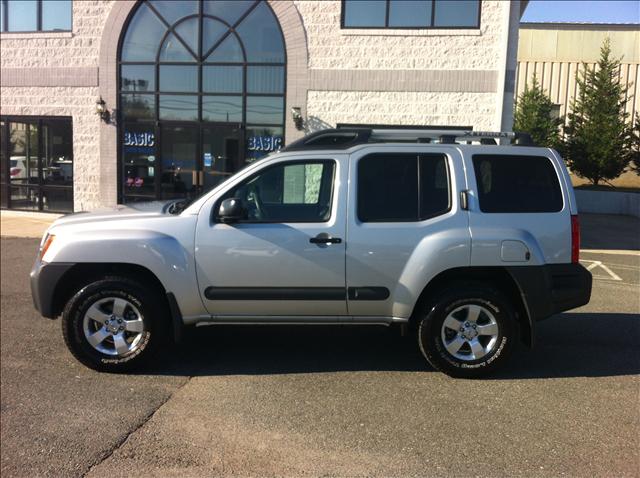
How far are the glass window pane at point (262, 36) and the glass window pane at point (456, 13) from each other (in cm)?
358

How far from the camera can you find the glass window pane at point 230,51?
521 inches

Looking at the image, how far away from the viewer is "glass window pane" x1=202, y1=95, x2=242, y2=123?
525 inches

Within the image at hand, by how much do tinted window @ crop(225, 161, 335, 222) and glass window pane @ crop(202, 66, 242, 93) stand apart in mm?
9107

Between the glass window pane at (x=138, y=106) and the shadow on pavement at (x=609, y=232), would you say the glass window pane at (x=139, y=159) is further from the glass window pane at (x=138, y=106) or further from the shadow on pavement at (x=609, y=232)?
the shadow on pavement at (x=609, y=232)

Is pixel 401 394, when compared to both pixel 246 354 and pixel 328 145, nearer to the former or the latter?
pixel 246 354

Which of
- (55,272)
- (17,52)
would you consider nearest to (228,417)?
(55,272)

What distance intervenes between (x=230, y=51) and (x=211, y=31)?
2.14 feet

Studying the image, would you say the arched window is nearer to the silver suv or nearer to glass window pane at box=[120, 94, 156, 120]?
glass window pane at box=[120, 94, 156, 120]

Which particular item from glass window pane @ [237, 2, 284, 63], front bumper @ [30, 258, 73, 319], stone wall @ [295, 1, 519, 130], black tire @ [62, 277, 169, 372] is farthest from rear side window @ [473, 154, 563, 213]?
glass window pane @ [237, 2, 284, 63]

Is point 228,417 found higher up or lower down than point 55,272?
lower down

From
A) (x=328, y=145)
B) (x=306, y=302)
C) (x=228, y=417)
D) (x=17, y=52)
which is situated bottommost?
(x=228, y=417)

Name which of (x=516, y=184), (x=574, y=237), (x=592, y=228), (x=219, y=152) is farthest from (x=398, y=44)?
(x=574, y=237)

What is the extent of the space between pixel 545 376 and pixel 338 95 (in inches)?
365

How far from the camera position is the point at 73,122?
1435cm
